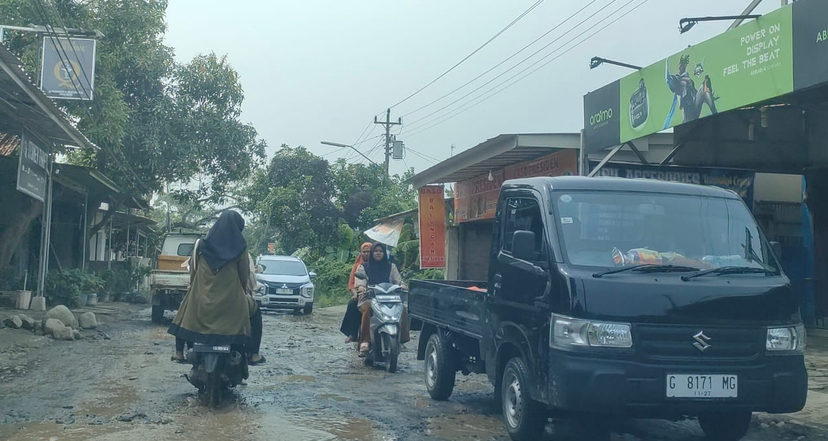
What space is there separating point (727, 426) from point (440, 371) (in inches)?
115

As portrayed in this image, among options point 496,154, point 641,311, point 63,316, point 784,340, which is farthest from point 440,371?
point 63,316

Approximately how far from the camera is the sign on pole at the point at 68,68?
15.1 m

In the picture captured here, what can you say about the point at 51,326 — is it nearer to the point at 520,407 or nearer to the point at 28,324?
the point at 28,324

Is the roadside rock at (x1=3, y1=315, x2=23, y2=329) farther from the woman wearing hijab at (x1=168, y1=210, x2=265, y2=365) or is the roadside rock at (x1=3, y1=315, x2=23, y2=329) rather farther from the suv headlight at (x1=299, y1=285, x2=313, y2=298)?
the suv headlight at (x1=299, y1=285, x2=313, y2=298)

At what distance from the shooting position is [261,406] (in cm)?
741

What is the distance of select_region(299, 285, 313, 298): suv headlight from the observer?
20922 mm

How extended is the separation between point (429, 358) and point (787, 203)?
876 cm

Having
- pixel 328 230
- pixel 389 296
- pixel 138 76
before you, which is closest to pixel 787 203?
pixel 389 296

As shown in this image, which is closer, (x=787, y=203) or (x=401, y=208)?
(x=787, y=203)

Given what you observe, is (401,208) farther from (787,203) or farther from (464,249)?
(787,203)

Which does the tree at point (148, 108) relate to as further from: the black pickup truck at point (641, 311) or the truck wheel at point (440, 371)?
the black pickup truck at point (641, 311)

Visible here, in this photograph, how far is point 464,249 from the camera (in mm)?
20922

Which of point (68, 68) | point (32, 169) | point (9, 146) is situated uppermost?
point (68, 68)

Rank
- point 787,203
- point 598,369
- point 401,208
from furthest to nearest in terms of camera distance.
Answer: point 401,208 → point 787,203 → point 598,369
